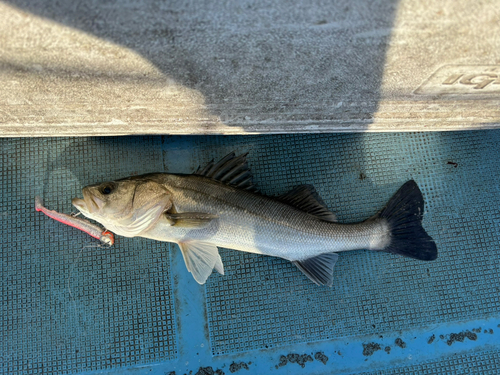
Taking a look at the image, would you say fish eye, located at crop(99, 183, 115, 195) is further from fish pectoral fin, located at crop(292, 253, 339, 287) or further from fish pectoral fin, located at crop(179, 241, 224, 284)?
fish pectoral fin, located at crop(292, 253, 339, 287)

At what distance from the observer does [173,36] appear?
1.53 meters

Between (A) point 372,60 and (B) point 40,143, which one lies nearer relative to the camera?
(A) point 372,60

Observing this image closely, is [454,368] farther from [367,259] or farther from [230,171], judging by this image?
[230,171]

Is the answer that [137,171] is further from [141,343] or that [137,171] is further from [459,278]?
[459,278]

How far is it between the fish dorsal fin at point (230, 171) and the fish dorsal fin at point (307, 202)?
28 centimetres

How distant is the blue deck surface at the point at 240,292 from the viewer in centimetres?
239

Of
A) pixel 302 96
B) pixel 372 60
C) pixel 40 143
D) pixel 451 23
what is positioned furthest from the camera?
pixel 40 143

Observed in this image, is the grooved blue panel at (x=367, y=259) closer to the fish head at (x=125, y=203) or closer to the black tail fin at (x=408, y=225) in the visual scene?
the black tail fin at (x=408, y=225)

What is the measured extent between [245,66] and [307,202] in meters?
1.02

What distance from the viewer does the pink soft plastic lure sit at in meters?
2.40

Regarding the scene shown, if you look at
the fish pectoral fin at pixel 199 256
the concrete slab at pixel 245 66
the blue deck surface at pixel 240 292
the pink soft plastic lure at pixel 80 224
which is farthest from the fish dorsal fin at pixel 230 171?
the pink soft plastic lure at pixel 80 224

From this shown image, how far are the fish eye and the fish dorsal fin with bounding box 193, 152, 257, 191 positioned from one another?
54 centimetres

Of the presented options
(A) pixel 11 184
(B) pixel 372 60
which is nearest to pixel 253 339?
(B) pixel 372 60

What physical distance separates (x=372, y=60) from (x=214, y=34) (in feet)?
2.63
